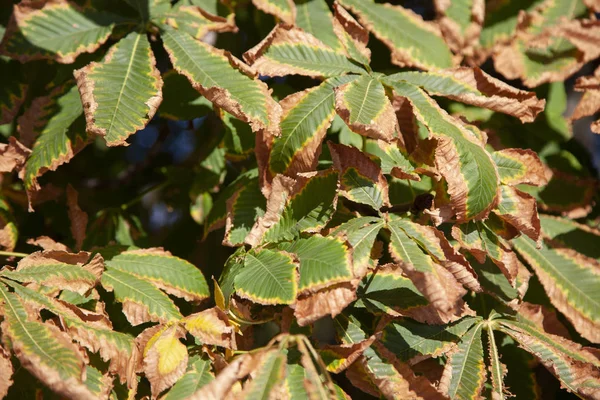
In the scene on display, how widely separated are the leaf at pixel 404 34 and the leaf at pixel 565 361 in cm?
55

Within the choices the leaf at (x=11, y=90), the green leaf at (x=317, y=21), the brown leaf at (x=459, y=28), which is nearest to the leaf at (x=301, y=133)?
the green leaf at (x=317, y=21)

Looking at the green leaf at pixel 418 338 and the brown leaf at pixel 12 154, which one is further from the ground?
the brown leaf at pixel 12 154

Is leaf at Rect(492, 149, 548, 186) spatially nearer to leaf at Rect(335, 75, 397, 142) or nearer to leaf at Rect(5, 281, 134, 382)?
leaf at Rect(335, 75, 397, 142)

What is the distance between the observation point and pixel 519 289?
1.05 metres

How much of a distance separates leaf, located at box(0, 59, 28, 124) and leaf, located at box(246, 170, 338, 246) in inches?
22.6

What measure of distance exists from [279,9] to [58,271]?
645 millimetres

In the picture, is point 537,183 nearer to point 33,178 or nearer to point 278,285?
point 278,285

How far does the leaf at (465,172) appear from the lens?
0.91m

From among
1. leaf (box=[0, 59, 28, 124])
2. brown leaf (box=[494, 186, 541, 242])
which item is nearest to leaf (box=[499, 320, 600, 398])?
brown leaf (box=[494, 186, 541, 242])

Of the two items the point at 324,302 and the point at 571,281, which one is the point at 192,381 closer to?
the point at 324,302

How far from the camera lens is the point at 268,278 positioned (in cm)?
90

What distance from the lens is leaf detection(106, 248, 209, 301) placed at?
3.46 ft

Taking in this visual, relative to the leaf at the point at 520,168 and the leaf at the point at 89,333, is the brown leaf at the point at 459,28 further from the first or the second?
the leaf at the point at 89,333

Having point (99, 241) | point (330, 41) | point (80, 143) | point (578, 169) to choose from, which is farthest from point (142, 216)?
point (578, 169)
